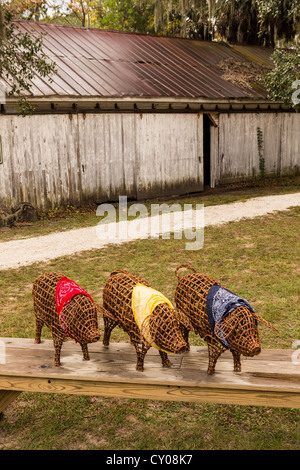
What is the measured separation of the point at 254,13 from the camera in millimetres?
22094

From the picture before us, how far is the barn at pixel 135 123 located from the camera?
40.5 feet

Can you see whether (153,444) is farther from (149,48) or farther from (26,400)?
(149,48)

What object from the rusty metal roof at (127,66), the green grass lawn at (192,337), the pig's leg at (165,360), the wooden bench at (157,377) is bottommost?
the green grass lawn at (192,337)

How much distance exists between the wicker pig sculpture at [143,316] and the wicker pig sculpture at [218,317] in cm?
12

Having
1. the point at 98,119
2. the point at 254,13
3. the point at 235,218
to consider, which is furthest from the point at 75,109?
the point at 254,13

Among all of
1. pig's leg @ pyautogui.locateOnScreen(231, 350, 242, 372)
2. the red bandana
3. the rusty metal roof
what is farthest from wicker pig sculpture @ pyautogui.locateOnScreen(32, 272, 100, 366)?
the rusty metal roof

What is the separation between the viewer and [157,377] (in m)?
3.32

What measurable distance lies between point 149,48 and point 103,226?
8.64 meters

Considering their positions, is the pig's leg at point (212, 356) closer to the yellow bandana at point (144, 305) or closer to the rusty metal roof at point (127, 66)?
the yellow bandana at point (144, 305)

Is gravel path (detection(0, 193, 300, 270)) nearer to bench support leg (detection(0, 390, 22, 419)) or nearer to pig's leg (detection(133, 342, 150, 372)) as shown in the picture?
bench support leg (detection(0, 390, 22, 419))

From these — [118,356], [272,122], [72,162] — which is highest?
[272,122]

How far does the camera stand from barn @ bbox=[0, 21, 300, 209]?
1236cm

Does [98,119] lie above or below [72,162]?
above

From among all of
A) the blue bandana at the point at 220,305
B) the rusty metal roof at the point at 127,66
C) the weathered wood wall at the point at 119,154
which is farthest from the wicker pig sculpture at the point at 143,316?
the rusty metal roof at the point at 127,66
